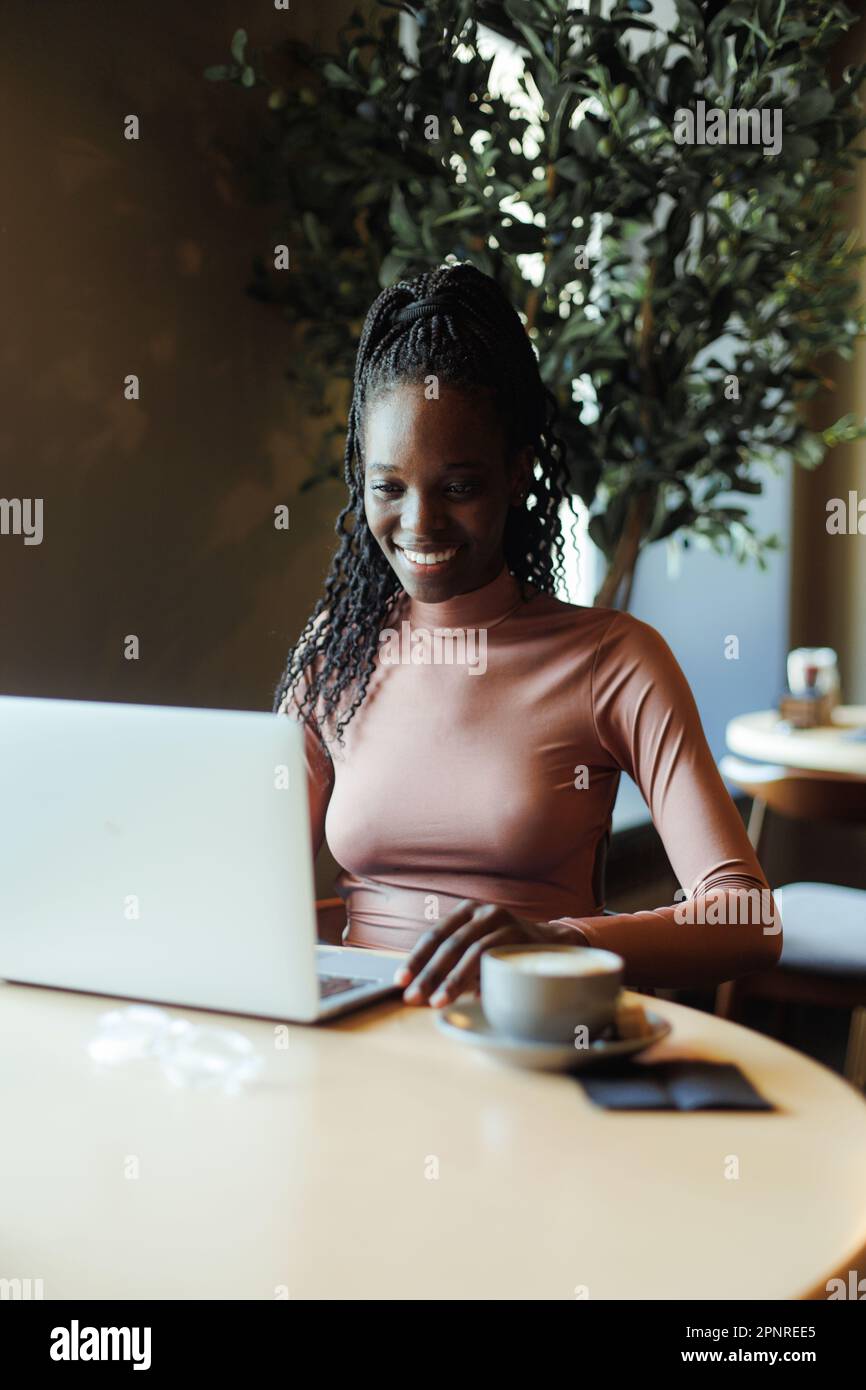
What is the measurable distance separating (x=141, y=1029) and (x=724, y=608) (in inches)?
131

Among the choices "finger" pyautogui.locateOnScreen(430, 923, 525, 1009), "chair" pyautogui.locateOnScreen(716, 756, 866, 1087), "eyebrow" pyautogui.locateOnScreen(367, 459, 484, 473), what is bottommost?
"chair" pyautogui.locateOnScreen(716, 756, 866, 1087)

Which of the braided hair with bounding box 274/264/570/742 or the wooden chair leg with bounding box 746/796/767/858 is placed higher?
the braided hair with bounding box 274/264/570/742

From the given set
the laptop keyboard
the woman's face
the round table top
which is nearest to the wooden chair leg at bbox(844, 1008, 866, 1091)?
the round table top

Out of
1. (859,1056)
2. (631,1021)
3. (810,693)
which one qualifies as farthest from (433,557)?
(810,693)

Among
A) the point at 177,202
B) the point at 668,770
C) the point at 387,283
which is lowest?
the point at 668,770

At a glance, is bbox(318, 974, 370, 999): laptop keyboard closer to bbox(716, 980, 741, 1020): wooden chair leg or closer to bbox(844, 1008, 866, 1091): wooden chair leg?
bbox(716, 980, 741, 1020): wooden chair leg

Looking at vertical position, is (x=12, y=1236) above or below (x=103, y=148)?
below

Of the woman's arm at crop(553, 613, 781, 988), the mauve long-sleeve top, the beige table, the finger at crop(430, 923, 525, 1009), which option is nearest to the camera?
the beige table

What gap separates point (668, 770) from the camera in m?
1.41

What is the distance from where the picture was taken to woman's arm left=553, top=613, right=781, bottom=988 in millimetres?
1200

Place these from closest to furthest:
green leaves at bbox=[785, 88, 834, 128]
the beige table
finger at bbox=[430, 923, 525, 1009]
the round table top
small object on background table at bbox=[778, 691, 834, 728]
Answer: the beige table
finger at bbox=[430, 923, 525, 1009]
green leaves at bbox=[785, 88, 834, 128]
the round table top
small object on background table at bbox=[778, 691, 834, 728]

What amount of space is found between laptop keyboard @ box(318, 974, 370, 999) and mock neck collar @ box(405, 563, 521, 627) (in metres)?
0.56

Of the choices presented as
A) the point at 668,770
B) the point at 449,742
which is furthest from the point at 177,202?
the point at 668,770
